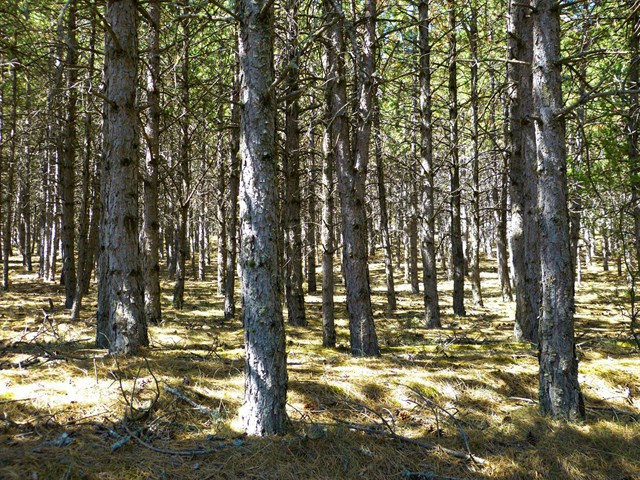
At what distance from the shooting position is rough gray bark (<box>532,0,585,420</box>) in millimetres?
4137

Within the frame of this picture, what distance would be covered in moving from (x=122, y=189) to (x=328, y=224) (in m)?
4.07

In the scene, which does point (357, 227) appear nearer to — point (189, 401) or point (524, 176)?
point (524, 176)

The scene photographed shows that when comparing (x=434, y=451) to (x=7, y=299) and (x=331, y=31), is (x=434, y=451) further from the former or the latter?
(x=7, y=299)

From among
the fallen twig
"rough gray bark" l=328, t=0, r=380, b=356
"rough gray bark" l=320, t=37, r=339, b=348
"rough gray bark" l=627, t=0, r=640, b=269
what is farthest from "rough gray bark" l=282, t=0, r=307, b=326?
"rough gray bark" l=627, t=0, r=640, b=269

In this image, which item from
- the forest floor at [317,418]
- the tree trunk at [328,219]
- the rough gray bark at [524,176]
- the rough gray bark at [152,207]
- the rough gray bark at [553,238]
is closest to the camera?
the forest floor at [317,418]

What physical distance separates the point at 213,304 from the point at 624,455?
39.7 feet

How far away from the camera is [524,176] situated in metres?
7.30

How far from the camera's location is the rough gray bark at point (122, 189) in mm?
5055

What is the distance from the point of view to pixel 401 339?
9297mm

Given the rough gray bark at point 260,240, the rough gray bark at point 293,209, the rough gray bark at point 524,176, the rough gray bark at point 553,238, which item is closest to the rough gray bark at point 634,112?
the rough gray bark at point 553,238

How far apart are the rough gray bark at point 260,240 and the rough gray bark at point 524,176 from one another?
4.52 m

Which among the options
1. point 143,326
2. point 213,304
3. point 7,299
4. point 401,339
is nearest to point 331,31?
point 143,326

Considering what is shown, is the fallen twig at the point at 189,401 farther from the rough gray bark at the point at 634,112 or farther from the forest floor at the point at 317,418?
the rough gray bark at the point at 634,112

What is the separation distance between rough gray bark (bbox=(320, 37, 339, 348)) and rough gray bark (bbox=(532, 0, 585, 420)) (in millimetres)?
3443
